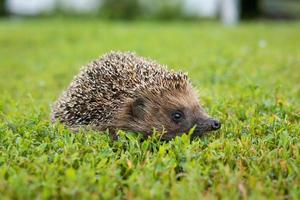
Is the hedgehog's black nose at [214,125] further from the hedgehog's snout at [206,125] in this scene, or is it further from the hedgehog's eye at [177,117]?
the hedgehog's eye at [177,117]

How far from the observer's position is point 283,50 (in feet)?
40.4

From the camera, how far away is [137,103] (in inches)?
221

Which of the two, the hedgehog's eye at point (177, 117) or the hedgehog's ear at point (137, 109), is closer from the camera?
the hedgehog's eye at point (177, 117)

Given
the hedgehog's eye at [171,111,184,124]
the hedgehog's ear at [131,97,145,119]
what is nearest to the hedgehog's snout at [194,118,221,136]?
the hedgehog's eye at [171,111,184,124]

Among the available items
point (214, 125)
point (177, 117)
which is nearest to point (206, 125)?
point (214, 125)

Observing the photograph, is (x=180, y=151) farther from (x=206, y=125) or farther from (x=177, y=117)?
(x=177, y=117)

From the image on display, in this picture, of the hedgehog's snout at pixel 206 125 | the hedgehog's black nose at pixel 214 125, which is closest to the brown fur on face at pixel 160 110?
the hedgehog's snout at pixel 206 125

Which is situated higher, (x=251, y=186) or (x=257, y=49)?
(x=251, y=186)

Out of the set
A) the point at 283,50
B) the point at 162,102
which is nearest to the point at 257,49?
the point at 283,50

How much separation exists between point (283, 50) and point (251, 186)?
9.06 metres

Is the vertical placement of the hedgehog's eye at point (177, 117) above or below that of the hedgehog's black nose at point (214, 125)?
below

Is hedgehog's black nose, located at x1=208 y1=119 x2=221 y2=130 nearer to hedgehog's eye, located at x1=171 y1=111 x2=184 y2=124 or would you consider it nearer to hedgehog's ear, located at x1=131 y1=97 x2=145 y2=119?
hedgehog's eye, located at x1=171 y1=111 x2=184 y2=124

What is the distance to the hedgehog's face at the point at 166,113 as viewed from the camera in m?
5.43

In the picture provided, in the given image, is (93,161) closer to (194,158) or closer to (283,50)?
(194,158)
